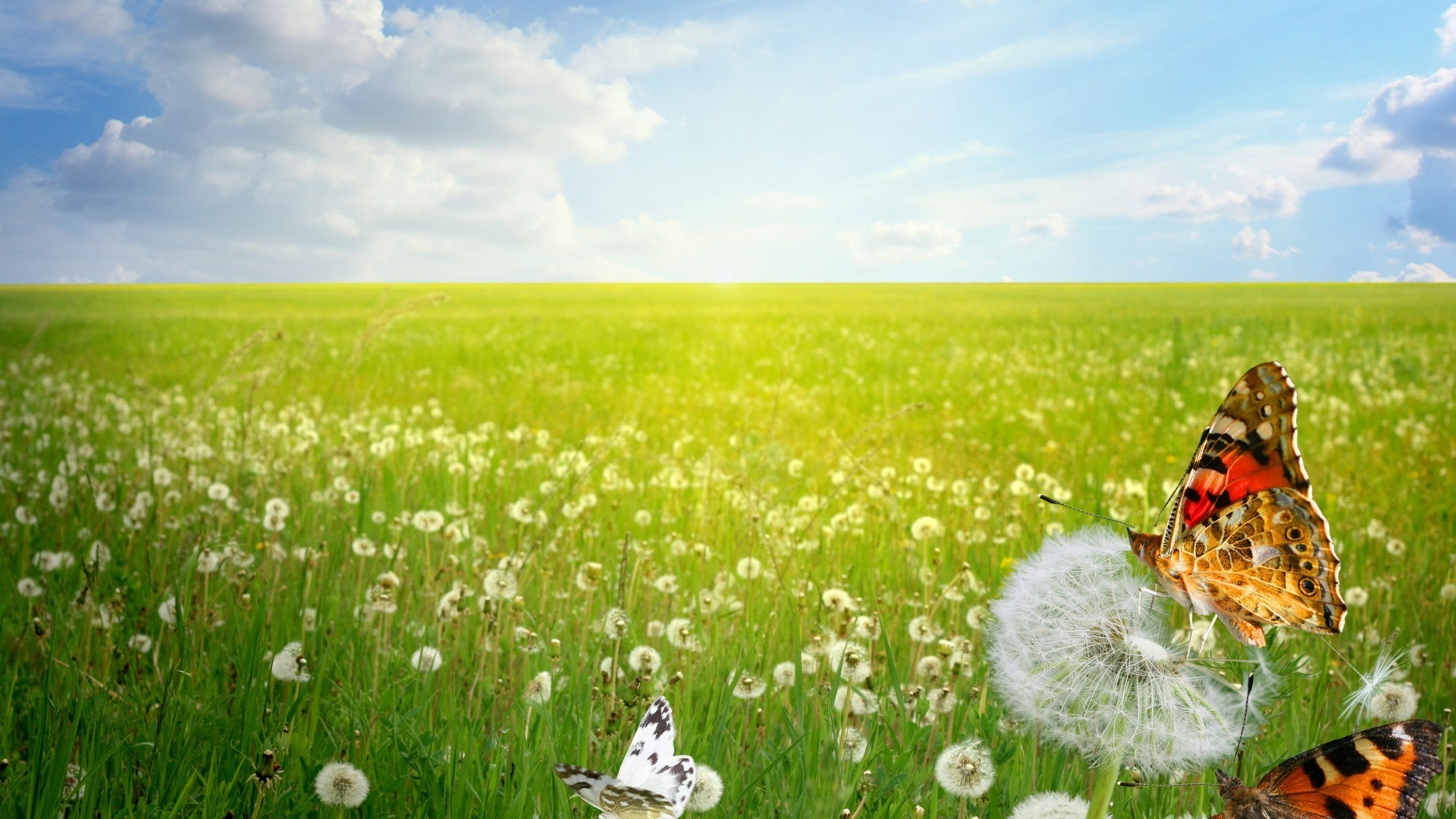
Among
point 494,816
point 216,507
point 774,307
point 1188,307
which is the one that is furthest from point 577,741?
point 1188,307

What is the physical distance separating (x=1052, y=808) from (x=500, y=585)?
166cm

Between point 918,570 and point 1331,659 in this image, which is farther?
point 918,570

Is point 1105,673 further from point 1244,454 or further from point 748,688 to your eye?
point 748,688

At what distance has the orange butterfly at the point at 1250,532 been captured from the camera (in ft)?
5.35

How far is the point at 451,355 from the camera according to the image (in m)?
18.7

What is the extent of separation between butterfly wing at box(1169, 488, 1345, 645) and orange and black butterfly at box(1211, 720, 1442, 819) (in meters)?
0.21

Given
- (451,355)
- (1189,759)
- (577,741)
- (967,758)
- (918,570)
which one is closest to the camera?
(1189,759)

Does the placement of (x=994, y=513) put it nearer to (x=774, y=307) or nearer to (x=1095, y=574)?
(x=1095, y=574)

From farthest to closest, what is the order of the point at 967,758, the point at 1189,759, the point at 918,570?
the point at 918,570 < the point at 967,758 < the point at 1189,759

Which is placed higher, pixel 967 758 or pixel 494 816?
pixel 967 758

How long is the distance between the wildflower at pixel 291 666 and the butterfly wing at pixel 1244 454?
2089mm

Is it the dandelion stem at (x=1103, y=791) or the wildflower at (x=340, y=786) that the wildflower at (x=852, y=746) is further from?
the wildflower at (x=340, y=786)

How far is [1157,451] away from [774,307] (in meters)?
30.3

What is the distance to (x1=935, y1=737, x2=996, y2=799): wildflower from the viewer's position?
6.15 feet
